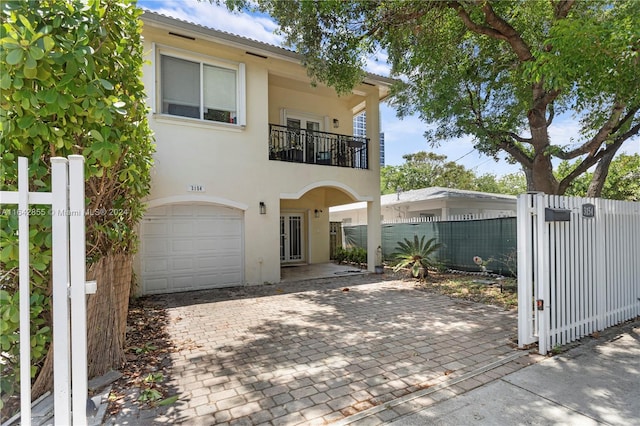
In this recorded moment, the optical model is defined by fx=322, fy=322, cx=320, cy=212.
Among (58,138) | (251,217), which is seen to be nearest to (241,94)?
(251,217)

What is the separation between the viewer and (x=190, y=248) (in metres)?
8.78

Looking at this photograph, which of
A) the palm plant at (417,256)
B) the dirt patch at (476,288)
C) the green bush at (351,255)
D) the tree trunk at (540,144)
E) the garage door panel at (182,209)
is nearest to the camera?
the dirt patch at (476,288)

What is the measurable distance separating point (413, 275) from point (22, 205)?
9929 mm

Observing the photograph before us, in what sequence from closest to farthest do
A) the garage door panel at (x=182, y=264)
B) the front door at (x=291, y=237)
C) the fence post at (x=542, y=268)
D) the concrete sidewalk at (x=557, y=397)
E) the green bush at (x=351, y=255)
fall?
the concrete sidewalk at (x=557, y=397) < the fence post at (x=542, y=268) < the garage door panel at (x=182, y=264) < the green bush at (x=351, y=255) < the front door at (x=291, y=237)

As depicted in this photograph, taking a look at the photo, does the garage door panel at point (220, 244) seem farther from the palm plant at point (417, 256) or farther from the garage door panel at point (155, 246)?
the palm plant at point (417, 256)

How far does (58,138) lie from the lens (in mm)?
2812

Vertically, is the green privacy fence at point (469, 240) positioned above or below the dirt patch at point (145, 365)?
above

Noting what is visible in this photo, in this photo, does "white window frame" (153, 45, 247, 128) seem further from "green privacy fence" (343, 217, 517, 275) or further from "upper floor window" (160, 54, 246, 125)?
"green privacy fence" (343, 217, 517, 275)

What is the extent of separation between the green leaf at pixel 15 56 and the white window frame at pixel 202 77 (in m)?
6.47

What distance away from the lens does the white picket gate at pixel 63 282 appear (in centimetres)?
183

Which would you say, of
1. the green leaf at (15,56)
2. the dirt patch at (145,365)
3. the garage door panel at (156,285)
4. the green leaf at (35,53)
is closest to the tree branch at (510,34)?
the green leaf at (35,53)

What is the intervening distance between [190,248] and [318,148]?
18.4 feet

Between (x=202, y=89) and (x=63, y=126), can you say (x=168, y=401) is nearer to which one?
(x=63, y=126)

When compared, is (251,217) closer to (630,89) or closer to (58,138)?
(58,138)
